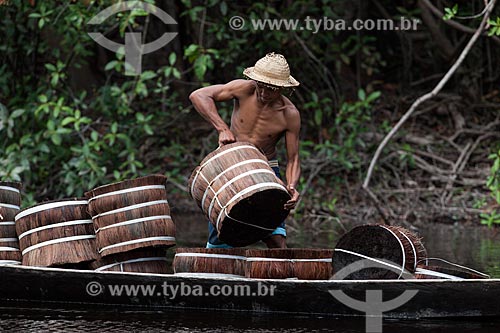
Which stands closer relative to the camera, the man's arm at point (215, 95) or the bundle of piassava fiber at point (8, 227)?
the man's arm at point (215, 95)

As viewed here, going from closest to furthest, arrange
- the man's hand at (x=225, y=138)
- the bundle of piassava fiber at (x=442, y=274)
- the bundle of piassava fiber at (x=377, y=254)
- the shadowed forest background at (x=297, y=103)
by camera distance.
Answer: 1. the bundle of piassava fiber at (x=377, y=254)
2. the bundle of piassava fiber at (x=442, y=274)
3. the man's hand at (x=225, y=138)
4. the shadowed forest background at (x=297, y=103)

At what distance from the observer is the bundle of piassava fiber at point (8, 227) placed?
7504 mm

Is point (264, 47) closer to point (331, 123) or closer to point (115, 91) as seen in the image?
point (331, 123)

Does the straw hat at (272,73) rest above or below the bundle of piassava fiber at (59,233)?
above

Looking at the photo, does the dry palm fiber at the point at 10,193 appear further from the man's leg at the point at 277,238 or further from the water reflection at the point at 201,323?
the man's leg at the point at 277,238

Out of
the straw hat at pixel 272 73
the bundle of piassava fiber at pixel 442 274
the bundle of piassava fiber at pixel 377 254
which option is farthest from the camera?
the straw hat at pixel 272 73

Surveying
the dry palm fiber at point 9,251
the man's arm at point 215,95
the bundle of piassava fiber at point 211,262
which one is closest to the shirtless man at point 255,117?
the man's arm at point 215,95

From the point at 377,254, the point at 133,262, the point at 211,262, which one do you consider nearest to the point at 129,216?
the point at 133,262

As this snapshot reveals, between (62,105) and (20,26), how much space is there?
4.60 feet

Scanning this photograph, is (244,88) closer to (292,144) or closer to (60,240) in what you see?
(292,144)

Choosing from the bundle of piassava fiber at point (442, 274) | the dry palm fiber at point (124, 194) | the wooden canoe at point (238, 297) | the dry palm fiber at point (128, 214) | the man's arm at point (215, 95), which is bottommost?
the wooden canoe at point (238, 297)

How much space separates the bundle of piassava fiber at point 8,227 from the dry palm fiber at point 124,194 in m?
0.84

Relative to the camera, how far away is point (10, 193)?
758 centimetres

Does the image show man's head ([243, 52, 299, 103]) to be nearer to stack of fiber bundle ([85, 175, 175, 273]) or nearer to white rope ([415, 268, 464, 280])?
stack of fiber bundle ([85, 175, 175, 273])
